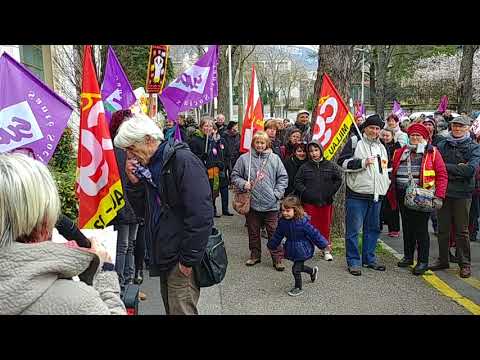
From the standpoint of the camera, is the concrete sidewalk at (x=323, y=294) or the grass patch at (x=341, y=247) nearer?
the concrete sidewalk at (x=323, y=294)

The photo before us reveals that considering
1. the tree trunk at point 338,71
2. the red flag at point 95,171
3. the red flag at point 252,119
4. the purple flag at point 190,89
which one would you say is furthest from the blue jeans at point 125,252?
the tree trunk at point 338,71

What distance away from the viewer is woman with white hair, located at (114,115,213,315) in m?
3.08

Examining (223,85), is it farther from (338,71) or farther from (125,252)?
(125,252)

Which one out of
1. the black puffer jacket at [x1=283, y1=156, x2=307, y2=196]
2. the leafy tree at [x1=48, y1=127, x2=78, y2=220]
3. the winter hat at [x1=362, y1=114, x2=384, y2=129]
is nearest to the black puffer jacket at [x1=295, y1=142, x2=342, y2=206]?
the winter hat at [x1=362, y1=114, x2=384, y2=129]

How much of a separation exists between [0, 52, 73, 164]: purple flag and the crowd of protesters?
2.44 ft

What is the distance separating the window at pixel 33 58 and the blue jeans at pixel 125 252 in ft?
21.3

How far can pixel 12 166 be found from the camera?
1.73 metres

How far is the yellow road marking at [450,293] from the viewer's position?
5004 mm

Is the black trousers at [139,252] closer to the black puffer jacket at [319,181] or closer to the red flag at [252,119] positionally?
the red flag at [252,119]

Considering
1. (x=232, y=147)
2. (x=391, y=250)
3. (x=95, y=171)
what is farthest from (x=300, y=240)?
(x=232, y=147)

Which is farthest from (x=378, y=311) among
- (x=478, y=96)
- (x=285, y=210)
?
(x=478, y=96)

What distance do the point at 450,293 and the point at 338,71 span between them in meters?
3.60

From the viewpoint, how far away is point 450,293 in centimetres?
543

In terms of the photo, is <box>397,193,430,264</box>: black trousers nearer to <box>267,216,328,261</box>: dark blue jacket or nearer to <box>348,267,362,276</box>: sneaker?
<box>348,267,362,276</box>: sneaker
